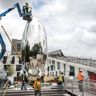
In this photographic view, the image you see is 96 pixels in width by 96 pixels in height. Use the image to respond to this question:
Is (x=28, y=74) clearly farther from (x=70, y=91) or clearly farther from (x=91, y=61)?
(x=91, y=61)

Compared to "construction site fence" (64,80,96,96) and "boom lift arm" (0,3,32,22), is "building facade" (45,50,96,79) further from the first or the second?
"construction site fence" (64,80,96,96)

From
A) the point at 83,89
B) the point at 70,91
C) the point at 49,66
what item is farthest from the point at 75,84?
the point at 49,66

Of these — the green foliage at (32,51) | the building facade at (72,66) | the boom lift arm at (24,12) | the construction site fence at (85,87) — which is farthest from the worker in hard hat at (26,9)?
the construction site fence at (85,87)

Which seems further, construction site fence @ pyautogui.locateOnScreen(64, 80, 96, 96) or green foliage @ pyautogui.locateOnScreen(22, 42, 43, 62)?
green foliage @ pyautogui.locateOnScreen(22, 42, 43, 62)

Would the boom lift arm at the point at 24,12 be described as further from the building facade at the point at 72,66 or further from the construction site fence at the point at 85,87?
the construction site fence at the point at 85,87

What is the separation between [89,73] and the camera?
42781 millimetres

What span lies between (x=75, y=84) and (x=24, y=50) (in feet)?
46.0

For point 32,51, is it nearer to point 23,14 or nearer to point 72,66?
point 23,14

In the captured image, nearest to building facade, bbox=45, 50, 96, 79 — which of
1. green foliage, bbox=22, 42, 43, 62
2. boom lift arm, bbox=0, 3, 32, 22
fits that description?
green foliage, bbox=22, 42, 43, 62

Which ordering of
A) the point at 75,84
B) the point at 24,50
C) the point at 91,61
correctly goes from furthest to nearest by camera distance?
1. the point at 91,61
2. the point at 24,50
3. the point at 75,84

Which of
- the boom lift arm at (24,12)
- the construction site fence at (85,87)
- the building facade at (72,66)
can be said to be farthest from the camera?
the building facade at (72,66)

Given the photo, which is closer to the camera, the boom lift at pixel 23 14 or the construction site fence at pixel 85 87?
the construction site fence at pixel 85 87

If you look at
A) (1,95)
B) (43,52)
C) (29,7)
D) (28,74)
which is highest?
(29,7)

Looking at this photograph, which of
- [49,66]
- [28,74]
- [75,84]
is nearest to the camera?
[75,84]
